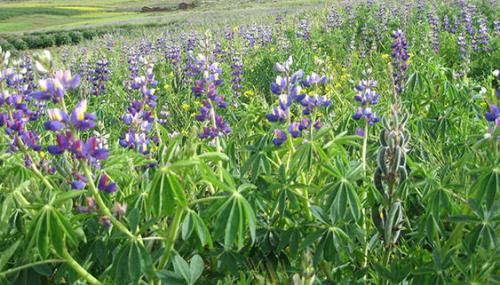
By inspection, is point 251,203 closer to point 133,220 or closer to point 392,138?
point 133,220

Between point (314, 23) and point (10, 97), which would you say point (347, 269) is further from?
point (314, 23)

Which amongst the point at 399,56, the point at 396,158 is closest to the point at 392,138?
the point at 396,158

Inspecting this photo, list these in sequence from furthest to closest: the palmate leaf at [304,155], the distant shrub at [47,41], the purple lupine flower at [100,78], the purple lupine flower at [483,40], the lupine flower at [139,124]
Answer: the distant shrub at [47,41] < the purple lupine flower at [483,40] < the purple lupine flower at [100,78] < the lupine flower at [139,124] < the palmate leaf at [304,155]

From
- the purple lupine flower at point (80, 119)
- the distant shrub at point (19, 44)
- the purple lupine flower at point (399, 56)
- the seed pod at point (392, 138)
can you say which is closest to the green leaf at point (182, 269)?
the purple lupine flower at point (80, 119)

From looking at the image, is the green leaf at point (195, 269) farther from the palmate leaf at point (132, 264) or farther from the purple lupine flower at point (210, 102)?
the purple lupine flower at point (210, 102)

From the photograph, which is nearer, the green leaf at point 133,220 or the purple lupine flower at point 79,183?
the green leaf at point 133,220

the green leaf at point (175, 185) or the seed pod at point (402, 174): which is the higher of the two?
the green leaf at point (175, 185)

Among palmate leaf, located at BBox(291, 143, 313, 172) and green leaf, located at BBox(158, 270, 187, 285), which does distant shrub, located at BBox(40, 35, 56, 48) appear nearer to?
palmate leaf, located at BBox(291, 143, 313, 172)

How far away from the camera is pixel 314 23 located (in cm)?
792

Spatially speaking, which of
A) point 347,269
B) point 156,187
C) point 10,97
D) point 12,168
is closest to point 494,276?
point 347,269

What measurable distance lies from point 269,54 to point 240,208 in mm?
4217

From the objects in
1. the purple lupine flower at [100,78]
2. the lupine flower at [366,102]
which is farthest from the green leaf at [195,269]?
the purple lupine flower at [100,78]

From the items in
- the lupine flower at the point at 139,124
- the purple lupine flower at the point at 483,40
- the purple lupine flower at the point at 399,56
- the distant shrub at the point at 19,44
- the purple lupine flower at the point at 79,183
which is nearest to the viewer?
the purple lupine flower at the point at 79,183

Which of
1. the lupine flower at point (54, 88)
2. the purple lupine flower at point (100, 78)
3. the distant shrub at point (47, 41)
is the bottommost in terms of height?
the distant shrub at point (47, 41)
